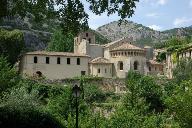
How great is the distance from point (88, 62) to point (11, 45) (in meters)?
13.2

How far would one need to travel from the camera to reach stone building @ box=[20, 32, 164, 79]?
77125 mm

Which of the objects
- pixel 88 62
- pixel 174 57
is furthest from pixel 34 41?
pixel 174 57

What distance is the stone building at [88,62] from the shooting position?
253 ft

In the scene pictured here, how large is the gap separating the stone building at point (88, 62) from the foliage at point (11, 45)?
1966 millimetres

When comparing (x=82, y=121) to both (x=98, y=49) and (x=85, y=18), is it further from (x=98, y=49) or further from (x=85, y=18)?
(x=98, y=49)

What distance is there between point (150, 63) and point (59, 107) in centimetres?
3742

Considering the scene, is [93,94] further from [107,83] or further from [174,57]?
[174,57]

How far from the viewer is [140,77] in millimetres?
72188

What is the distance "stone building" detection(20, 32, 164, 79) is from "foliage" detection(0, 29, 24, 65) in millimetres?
1966

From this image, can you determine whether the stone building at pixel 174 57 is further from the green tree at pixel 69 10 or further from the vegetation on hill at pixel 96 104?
the green tree at pixel 69 10

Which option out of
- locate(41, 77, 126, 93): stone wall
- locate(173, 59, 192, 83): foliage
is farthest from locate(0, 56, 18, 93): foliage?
locate(173, 59, 192, 83): foliage

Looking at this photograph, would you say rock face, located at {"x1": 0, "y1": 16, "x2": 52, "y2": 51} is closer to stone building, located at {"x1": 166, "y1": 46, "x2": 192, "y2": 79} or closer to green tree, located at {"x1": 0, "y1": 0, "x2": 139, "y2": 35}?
stone building, located at {"x1": 166, "y1": 46, "x2": 192, "y2": 79}

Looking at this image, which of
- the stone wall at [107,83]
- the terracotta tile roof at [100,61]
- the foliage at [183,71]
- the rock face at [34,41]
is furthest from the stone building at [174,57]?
the rock face at [34,41]

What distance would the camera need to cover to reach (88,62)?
263 feet
